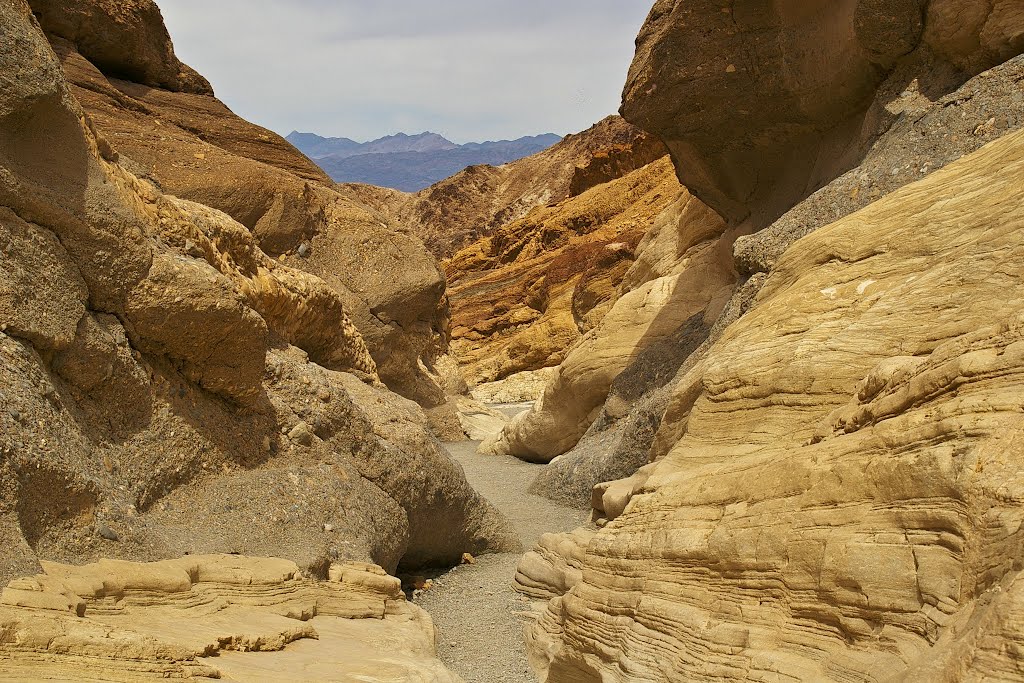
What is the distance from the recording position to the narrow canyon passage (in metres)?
5.30

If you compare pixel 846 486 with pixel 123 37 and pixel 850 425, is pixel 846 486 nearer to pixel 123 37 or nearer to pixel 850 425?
pixel 850 425

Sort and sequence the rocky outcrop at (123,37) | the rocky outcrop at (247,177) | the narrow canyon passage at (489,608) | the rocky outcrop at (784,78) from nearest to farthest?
1. the narrow canyon passage at (489,608)
2. the rocky outcrop at (784,78)
3. the rocky outcrop at (247,177)
4. the rocky outcrop at (123,37)

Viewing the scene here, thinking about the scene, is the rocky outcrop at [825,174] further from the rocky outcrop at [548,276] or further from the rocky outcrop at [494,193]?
the rocky outcrop at [494,193]

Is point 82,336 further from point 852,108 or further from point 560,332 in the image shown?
point 560,332

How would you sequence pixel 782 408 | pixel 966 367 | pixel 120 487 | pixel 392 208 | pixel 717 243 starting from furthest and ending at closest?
pixel 392 208
pixel 717 243
pixel 782 408
pixel 120 487
pixel 966 367

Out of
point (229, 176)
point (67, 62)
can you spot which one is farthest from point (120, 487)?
point (67, 62)

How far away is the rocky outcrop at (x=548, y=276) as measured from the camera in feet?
78.1

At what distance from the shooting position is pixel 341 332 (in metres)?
8.27

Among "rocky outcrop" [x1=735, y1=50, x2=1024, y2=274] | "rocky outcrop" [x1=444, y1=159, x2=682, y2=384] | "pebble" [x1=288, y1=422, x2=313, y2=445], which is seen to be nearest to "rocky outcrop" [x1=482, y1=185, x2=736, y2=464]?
"rocky outcrop" [x1=735, y1=50, x2=1024, y2=274]

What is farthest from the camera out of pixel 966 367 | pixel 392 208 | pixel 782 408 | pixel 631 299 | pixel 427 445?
pixel 392 208

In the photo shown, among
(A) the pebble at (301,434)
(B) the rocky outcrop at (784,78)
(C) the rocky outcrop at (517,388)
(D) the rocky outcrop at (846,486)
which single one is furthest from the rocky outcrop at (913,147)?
(C) the rocky outcrop at (517,388)

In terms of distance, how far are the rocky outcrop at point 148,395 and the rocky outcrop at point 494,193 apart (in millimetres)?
36798

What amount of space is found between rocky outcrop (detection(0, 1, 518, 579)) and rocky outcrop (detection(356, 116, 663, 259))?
3680 cm

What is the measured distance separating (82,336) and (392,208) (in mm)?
50606
